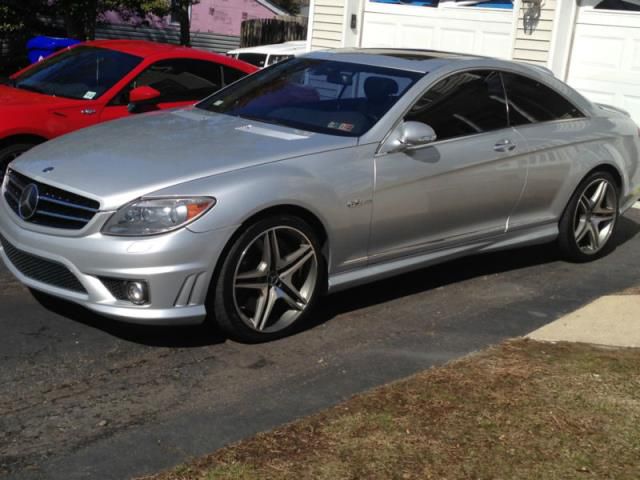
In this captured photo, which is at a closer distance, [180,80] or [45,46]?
[180,80]

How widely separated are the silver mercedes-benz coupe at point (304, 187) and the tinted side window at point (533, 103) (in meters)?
0.01

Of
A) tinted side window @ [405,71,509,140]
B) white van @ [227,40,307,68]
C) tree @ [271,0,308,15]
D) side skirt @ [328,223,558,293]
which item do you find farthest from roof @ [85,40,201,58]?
tree @ [271,0,308,15]

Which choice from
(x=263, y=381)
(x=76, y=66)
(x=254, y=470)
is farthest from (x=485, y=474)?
(x=76, y=66)

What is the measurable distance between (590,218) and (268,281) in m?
3.13

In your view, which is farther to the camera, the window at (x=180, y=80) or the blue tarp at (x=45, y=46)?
the blue tarp at (x=45, y=46)

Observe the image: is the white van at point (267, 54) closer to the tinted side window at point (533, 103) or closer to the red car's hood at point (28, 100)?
the red car's hood at point (28, 100)

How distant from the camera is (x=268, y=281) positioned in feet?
16.8

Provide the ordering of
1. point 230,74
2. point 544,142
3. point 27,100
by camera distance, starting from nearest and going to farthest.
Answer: point 544,142
point 27,100
point 230,74

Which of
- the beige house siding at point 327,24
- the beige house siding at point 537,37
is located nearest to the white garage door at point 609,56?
the beige house siding at point 537,37

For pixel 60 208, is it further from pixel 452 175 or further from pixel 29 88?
pixel 29 88

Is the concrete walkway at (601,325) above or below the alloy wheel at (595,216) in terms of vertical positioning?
below

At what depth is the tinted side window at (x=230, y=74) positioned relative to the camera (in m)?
8.80

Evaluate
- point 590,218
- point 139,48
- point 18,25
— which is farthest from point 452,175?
point 18,25

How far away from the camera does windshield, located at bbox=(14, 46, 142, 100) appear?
8.09 metres
